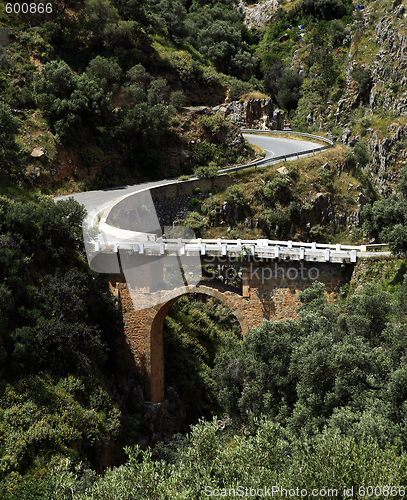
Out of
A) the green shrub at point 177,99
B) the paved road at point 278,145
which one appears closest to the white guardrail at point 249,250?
the paved road at point 278,145

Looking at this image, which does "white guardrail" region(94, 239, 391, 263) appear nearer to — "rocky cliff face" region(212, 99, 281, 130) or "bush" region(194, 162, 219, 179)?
"bush" region(194, 162, 219, 179)

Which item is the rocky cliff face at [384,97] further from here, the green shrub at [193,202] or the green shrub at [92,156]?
the green shrub at [92,156]

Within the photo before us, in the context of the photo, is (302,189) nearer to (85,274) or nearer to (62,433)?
(85,274)

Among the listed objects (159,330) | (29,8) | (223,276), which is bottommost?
(159,330)

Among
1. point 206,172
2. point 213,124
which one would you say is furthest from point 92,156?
point 213,124

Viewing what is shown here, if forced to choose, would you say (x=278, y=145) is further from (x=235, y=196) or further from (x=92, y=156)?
(x=92, y=156)

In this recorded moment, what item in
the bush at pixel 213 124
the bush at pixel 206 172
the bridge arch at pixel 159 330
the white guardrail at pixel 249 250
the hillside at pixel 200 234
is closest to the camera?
the hillside at pixel 200 234

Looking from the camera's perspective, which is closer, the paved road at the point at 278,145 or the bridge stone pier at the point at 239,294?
the bridge stone pier at the point at 239,294
